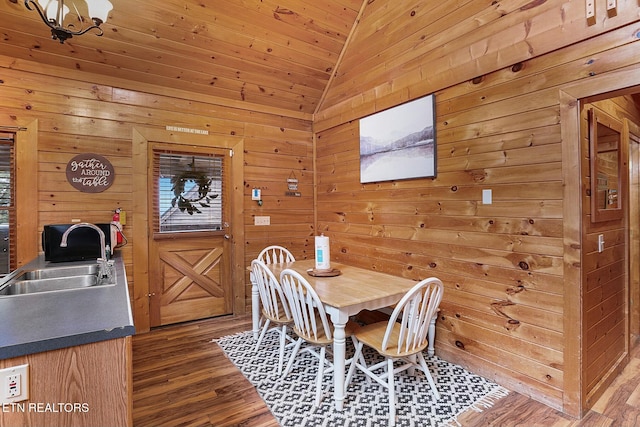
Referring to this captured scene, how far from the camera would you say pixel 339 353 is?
1992 millimetres

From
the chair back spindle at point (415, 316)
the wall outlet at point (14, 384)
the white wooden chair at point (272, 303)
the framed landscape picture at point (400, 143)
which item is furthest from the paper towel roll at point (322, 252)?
the wall outlet at point (14, 384)

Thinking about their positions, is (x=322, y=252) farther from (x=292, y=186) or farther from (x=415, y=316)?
(x=292, y=186)

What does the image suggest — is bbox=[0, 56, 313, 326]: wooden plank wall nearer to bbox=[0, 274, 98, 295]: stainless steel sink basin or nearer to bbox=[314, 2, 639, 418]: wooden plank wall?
bbox=[0, 274, 98, 295]: stainless steel sink basin

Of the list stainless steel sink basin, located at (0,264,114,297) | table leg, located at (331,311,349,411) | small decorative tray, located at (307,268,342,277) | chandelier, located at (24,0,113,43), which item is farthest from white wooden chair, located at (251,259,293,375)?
chandelier, located at (24,0,113,43)

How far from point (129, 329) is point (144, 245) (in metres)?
2.48

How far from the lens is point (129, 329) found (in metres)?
1.13

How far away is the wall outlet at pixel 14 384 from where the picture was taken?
37.6 inches

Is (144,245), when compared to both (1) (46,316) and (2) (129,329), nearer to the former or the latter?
(1) (46,316)

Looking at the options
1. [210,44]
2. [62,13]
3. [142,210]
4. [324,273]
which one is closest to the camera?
[62,13]

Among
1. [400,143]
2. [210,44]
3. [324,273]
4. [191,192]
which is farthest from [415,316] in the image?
[210,44]

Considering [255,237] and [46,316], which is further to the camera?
[255,237]

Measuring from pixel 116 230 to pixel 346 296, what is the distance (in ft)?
7.68

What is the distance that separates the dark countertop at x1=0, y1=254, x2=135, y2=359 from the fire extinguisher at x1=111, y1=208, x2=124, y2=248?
1552 millimetres

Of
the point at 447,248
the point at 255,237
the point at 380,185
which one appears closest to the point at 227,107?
the point at 255,237
